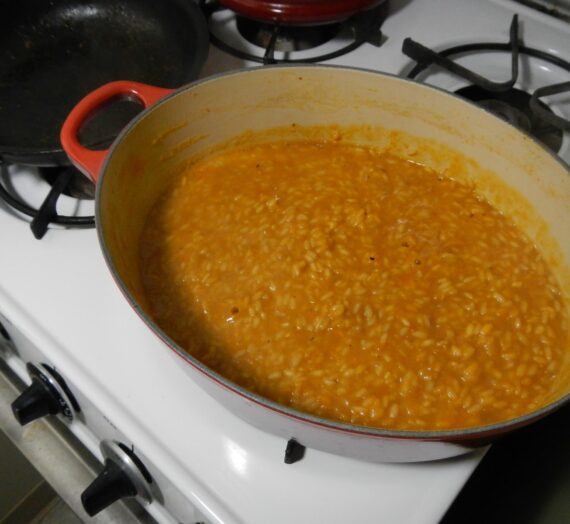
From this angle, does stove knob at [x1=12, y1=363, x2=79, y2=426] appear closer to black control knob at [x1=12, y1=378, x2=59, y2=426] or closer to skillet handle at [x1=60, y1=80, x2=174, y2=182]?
black control knob at [x1=12, y1=378, x2=59, y2=426]

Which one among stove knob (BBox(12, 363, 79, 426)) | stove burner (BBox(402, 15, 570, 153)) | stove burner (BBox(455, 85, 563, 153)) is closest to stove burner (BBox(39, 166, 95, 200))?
stove knob (BBox(12, 363, 79, 426))

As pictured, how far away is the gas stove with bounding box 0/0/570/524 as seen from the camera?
90cm

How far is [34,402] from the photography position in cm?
108

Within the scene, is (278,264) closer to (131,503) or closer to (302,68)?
(302,68)

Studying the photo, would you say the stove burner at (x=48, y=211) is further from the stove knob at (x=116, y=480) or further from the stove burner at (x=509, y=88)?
the stove burner at (x=509, y=88)

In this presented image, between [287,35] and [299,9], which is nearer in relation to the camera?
[299,9]

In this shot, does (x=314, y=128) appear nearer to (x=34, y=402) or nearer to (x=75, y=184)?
(x=75, y=184)

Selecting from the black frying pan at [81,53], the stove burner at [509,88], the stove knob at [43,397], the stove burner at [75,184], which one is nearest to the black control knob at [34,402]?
the stove knob at [43,397]

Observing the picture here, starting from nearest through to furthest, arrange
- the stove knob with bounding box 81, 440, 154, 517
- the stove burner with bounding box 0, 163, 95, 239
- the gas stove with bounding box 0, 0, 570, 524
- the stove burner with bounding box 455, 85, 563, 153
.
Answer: the gas stove with bounding box 0, 0, 570, 524, the stove knob with bounding box 81, 440, 154, 517, the stove burner with bounding box 0, 163, 95, 239, the stove burner with bounding box 455, 85, 563, 153

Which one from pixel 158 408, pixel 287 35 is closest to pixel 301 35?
pixel 287 35

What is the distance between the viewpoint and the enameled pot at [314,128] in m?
1.05

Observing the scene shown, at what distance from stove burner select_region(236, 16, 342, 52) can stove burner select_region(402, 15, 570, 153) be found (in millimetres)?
217

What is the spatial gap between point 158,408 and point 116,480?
0.17 meters

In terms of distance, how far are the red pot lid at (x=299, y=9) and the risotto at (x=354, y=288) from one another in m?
0.28
